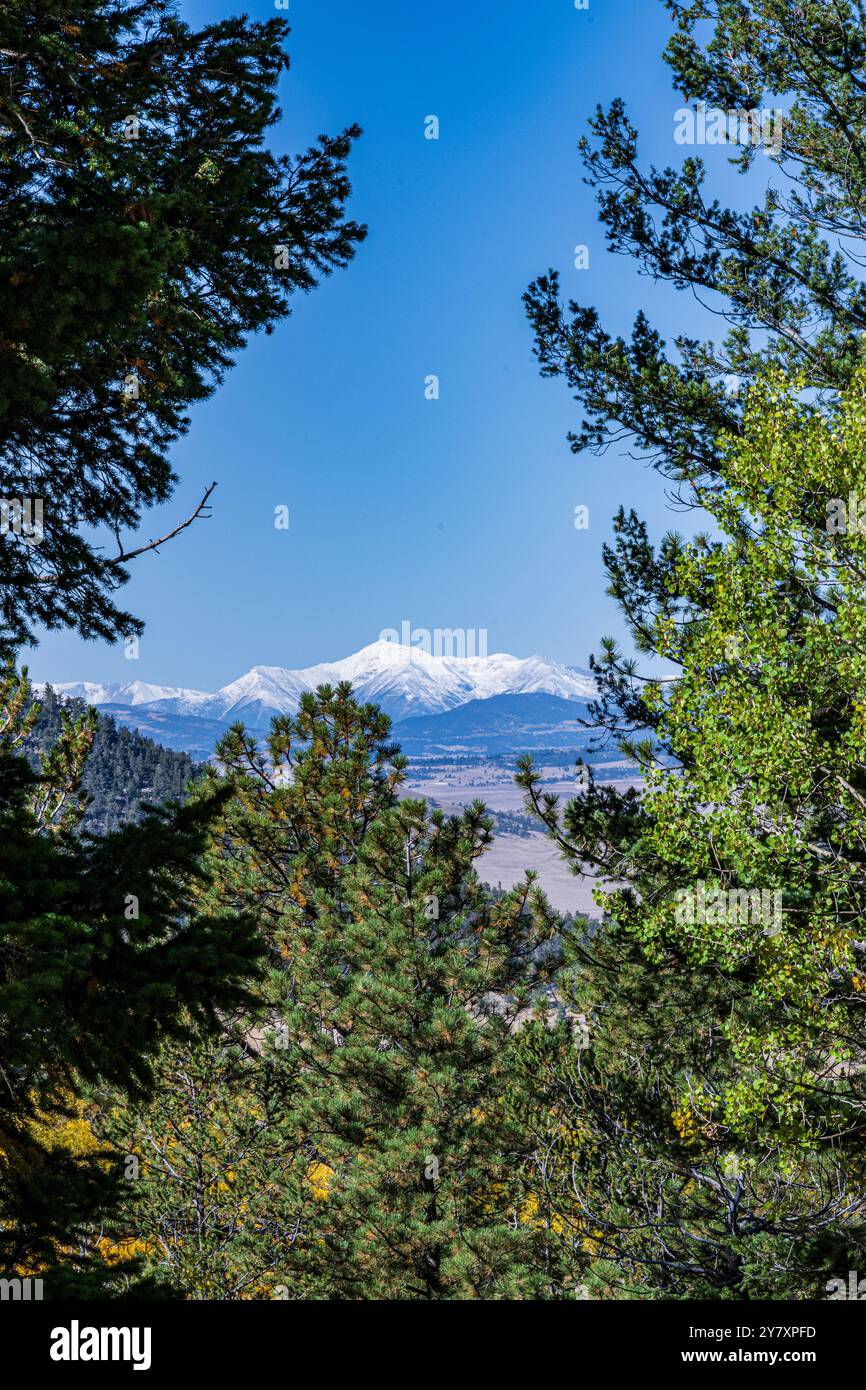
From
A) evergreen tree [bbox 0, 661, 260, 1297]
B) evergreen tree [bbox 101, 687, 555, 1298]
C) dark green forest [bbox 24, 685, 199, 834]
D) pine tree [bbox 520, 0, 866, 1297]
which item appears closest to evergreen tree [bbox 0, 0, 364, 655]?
evergreen tree [bbox 0, 661, 260, 1297]

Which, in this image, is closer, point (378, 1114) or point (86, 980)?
point (86, 980)

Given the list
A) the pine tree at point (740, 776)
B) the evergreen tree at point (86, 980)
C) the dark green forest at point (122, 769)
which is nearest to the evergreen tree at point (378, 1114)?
the pine tree at point (740, 776)

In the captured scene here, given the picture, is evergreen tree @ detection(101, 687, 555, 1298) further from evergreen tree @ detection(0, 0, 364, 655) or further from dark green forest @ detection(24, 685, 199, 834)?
dark green forest @ detection(24, 685, 199, 834)

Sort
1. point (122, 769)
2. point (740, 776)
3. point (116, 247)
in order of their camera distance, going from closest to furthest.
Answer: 1. point (116, 247)
2. point (740, 776)
3. point (122, 769)

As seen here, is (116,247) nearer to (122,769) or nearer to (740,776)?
(740,776)

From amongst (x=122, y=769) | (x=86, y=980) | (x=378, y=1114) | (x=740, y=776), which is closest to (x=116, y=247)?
(x=86, y=980)

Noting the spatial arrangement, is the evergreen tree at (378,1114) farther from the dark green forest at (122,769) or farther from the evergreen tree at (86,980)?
the dark green forest at (122,769)

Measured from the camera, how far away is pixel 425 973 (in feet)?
43.3

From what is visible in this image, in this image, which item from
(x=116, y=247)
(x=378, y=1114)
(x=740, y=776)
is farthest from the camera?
(x=378, y=1114)

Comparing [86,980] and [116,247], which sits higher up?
[116,247]
